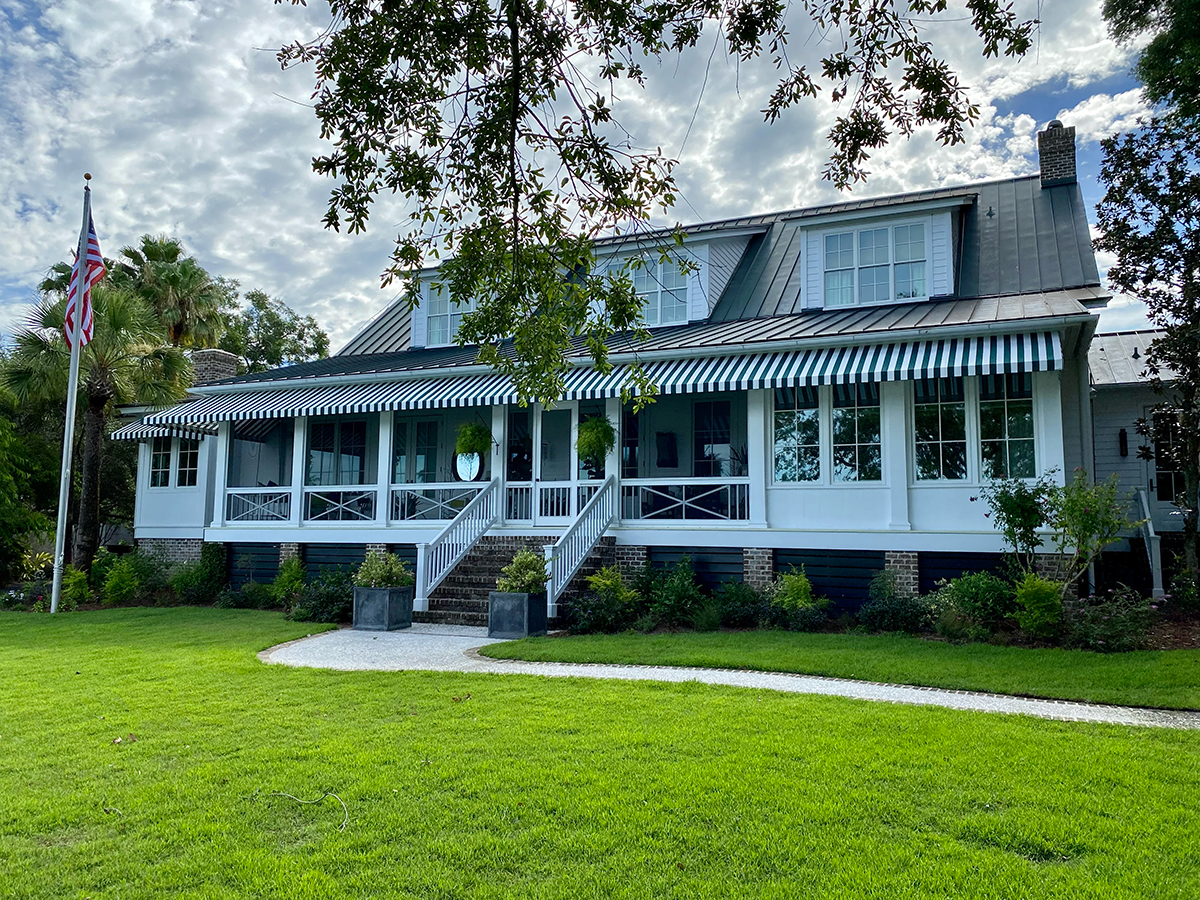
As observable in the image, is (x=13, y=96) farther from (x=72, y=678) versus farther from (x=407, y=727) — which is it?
(x=407, y=727)

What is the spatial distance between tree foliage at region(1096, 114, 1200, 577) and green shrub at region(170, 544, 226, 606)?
18.7 meters

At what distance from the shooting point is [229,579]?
18.7 metres

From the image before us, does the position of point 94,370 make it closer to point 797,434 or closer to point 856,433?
point 797,434

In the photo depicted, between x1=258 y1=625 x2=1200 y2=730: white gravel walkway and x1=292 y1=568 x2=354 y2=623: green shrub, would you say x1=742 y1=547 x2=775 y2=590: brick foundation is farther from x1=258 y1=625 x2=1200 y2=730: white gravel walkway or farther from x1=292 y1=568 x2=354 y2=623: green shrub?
x1=292 y1=568 x2=354 y2=623: green shrub

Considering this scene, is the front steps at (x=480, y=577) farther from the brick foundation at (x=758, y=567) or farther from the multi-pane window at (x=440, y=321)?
the multi-pane window at (x=440, y=321)

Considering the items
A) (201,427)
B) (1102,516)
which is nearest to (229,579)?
(201,427)

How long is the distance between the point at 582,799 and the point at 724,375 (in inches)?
380

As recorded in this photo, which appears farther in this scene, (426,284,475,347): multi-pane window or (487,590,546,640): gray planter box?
(426,284,475,347): multi-pane window

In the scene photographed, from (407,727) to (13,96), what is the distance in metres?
9.83

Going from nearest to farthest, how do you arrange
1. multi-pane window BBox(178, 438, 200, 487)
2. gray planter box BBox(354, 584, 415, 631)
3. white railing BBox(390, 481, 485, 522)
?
1. gray planter box BBox(354, 584, 415, 631)
2. white railing BBox(390, 481, 485, 522)
3. multi-pane window BBox(178, 438, 200, 487)

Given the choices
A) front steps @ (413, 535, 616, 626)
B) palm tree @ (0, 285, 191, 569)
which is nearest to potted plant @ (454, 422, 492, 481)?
front steps @ (413, 535, 616, 626)

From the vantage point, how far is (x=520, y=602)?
12547 millimetres

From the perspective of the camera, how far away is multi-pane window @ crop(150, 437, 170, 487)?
21.4 metres

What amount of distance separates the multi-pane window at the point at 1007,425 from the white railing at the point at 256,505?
1399 centimetres
